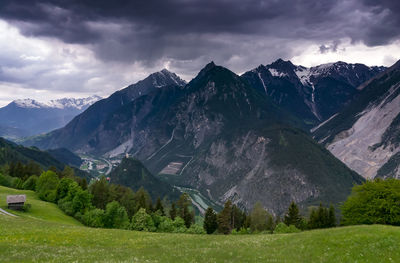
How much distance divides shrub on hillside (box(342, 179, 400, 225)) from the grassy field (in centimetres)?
4441

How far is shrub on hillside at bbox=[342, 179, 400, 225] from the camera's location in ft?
251

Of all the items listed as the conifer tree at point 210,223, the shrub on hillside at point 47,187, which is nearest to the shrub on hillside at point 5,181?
the shrub on hillside at point 47,187

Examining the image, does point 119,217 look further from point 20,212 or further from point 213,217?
point 213,217

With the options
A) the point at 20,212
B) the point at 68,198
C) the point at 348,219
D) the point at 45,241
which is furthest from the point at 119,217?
the point at 348,219

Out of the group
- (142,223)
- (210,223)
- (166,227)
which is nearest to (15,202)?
(142,223)

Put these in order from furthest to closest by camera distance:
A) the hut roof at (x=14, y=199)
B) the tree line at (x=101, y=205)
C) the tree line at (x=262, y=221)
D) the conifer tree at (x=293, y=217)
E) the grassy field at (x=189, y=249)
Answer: the conifer tree at (x=293, y=217) < the tree line at (x=262, y=221) < the tree line at (x=101, y=205) < the hut roof at (x=14, y=199) < the grassy field at (x=189, y=249)

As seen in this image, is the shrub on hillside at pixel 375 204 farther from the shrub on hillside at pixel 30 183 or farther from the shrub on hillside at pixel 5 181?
the shrub on hillside at pixel 5 181

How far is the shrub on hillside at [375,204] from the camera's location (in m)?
76.6

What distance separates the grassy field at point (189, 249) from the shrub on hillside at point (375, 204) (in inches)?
1748

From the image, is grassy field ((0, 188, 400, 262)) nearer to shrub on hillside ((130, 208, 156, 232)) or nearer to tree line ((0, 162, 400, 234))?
tree line ((0, 162, 400, 234))

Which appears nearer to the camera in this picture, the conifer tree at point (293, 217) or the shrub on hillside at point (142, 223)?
the shrub on hillside at point (142, 223)

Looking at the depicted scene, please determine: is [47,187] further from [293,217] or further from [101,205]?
[293,217]

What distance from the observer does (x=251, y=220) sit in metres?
130

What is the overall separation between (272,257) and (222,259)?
5682mm
